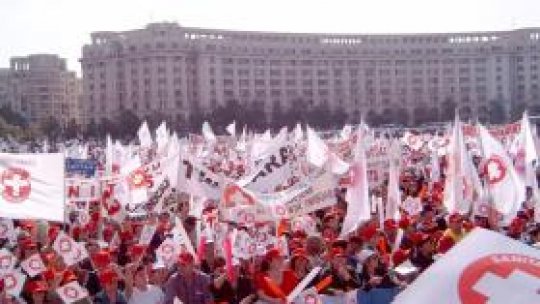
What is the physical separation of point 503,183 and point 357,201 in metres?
2.10

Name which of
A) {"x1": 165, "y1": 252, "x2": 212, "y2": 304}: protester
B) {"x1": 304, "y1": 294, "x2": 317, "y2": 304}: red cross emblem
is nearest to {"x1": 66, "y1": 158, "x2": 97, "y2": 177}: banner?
{"x1": 165, "y1": 252, "x2": 212, "y2": 304}: protester

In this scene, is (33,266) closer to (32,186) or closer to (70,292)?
(70,292)

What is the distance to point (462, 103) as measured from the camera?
147750 millimetres

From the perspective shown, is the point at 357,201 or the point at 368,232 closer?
the point at 368,232

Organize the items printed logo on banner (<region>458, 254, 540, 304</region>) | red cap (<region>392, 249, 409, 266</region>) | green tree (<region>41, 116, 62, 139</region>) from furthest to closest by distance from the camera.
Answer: green tree (<region>41, 116, 62, 139</region>) → red cap (<region>392, 249, 409, 266</region>) → printed logo on banner (<region>458, 254, 540, 304</region>)

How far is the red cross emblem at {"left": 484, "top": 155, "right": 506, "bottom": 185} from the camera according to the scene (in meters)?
12.9

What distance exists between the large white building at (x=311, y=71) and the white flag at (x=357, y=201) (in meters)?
117

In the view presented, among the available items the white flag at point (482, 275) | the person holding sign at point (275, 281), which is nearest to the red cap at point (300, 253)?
the person holding sign at point (275, 281)

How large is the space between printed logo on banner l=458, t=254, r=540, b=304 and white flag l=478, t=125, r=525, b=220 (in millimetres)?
8742

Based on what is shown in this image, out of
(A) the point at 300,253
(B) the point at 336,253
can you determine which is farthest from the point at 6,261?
(B) the point at 336,253

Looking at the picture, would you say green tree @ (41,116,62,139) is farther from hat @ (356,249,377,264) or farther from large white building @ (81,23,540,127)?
hat @ (356,249,377,264)

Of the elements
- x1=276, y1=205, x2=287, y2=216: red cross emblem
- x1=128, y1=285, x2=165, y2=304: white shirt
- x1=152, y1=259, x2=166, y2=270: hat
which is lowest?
x1=128, y1=285, x2=165, y2=304: white shirt

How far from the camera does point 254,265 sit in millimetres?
8648

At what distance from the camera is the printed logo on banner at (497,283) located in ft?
12.2
